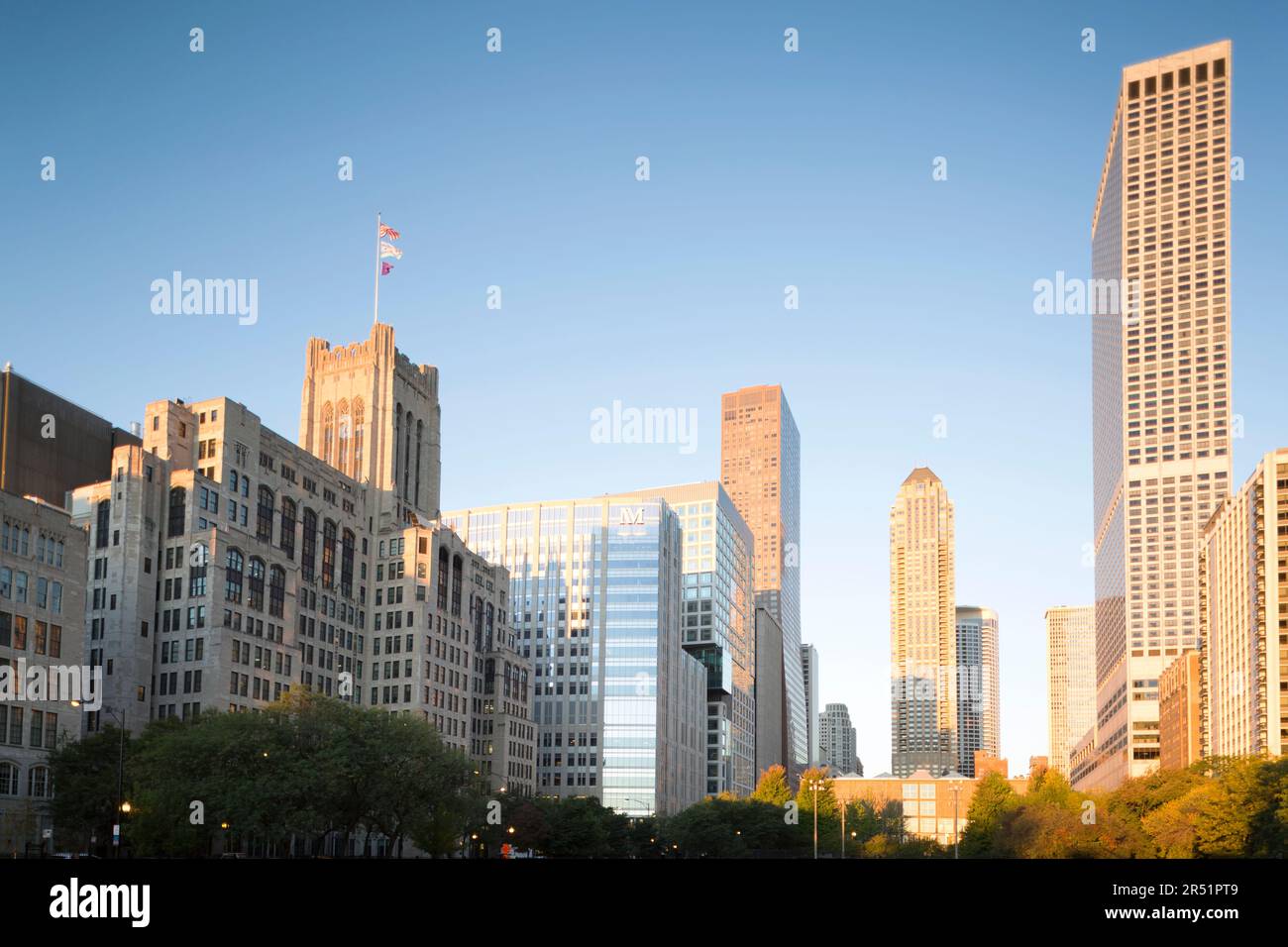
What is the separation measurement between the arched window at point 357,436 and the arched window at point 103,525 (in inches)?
1801

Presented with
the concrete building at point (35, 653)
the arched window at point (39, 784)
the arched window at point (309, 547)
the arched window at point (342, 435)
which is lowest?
the arched window at point (39, 784)

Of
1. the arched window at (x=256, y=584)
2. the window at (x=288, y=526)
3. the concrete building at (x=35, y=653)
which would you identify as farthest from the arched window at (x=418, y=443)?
the concrete building at (x=35, y=653)

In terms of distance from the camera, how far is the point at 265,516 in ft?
505

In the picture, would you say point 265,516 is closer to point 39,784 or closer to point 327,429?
point 327,429

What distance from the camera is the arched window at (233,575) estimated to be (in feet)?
461

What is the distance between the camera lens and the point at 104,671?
134250mm

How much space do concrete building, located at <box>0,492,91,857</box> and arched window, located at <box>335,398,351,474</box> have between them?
76.0 meters

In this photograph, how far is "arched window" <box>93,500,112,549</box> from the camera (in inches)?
5463

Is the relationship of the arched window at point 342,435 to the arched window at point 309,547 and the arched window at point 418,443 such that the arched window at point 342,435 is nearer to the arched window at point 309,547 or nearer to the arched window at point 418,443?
the arched window at point 418,443

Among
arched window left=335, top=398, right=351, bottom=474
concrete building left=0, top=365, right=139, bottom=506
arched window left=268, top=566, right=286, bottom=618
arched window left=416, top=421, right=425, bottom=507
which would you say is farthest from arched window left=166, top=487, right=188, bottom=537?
arched window left=416, top=421, right=425, bottom=507

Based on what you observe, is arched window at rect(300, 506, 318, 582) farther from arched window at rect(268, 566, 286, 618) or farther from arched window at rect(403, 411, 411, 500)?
arched window at rect(403, 411, 411, 500)

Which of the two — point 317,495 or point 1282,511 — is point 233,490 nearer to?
point 317,495
